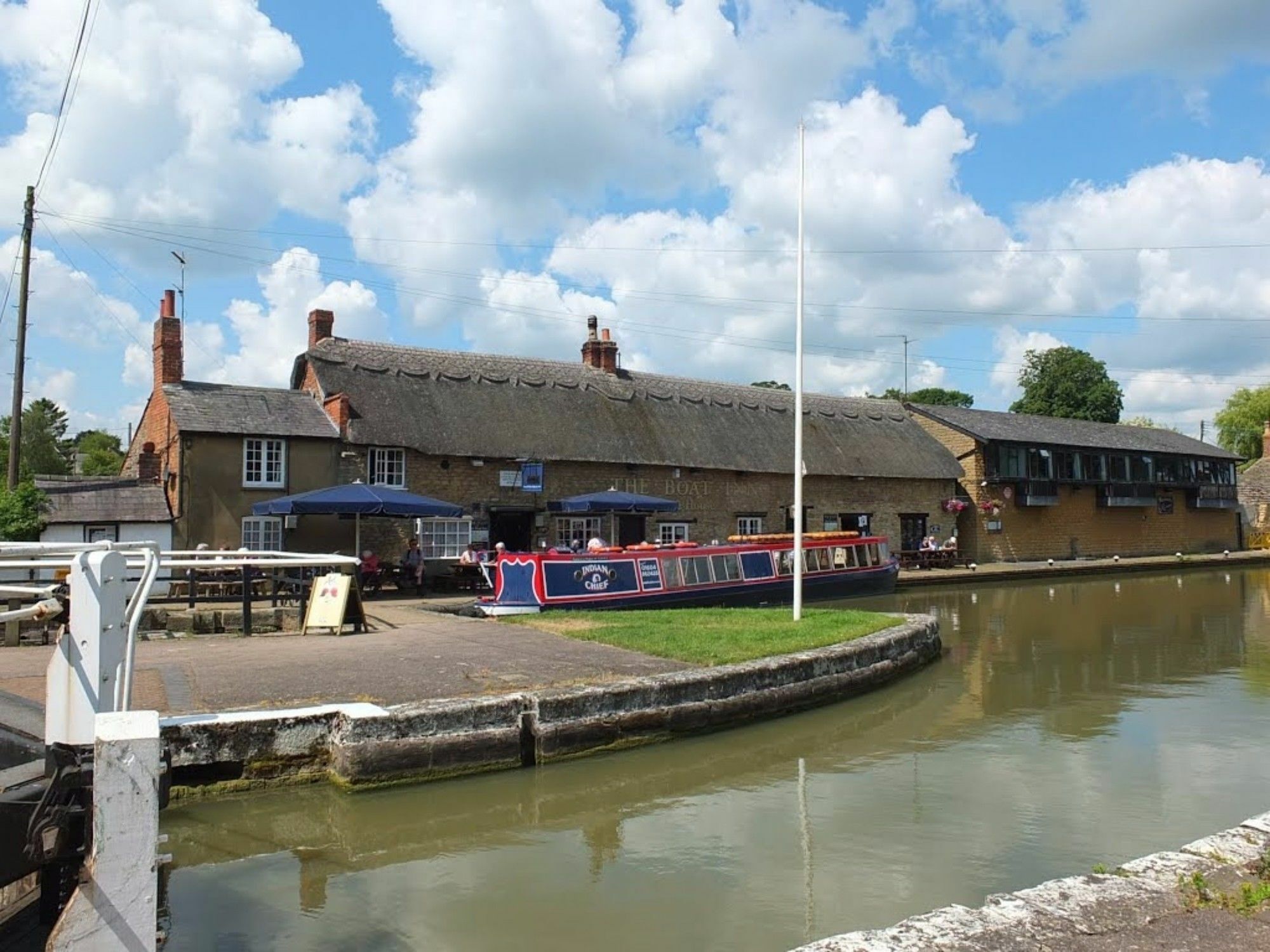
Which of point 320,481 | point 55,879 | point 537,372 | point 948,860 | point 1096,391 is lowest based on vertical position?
point 948,860

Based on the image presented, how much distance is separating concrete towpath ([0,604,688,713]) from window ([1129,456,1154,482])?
3429 cm

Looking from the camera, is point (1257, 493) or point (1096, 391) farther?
point (1096, 391)

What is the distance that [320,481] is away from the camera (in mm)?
21438

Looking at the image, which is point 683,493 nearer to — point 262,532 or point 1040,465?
point 262,532

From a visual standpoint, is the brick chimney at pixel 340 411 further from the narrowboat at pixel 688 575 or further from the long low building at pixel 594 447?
the narrowboat at pixel 688 575

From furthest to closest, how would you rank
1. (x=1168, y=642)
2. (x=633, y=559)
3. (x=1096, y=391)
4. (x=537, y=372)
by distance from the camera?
(x=1096, y=391), (x=537, y=372), (x=633, y=559), (x=1168, y=642)

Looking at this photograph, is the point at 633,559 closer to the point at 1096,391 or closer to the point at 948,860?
the point at 948,860

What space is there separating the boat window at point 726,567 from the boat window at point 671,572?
1077 millimetres

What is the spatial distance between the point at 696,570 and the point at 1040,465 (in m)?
22.1

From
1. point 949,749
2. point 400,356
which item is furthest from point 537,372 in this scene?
point 949,749

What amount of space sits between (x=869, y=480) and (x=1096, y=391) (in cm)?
3836

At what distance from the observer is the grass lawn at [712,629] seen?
11039 millimetres

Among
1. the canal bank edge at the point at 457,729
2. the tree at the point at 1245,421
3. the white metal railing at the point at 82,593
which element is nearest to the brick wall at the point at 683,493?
the canal bank edge at the point at 457,729

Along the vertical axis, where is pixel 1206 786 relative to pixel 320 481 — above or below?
below
